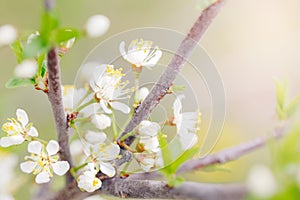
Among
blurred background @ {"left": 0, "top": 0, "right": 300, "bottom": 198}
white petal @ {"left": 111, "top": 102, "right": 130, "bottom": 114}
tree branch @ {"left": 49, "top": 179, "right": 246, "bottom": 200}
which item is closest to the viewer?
tree branch @ {"left": 49, "top": 179, "right": 246, "bottom": 200}

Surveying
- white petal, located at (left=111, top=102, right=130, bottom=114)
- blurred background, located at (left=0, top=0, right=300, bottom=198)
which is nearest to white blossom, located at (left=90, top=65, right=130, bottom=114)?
white petal, located at (left=111, top=102, right=130, bottom=114)

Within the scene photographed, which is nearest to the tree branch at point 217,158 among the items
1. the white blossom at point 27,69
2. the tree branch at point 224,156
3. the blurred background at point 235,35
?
the tree branch at point 224,156

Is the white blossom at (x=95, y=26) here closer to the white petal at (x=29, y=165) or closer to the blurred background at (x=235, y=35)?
the white petal at (x=29, y=165)

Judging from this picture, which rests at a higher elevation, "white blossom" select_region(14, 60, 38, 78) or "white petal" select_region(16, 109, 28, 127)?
"white blossom" select_region(14, 60, 38, 78)

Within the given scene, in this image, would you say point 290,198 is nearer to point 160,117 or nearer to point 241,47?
point 160,117

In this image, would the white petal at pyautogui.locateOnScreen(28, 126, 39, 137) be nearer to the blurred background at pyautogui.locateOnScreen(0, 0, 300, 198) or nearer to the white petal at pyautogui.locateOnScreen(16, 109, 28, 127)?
the white petal at pyautogui.locateOnScreen(16, 109, 28, 127)

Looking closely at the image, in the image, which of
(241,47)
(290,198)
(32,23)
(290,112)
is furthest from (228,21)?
(290,198)
